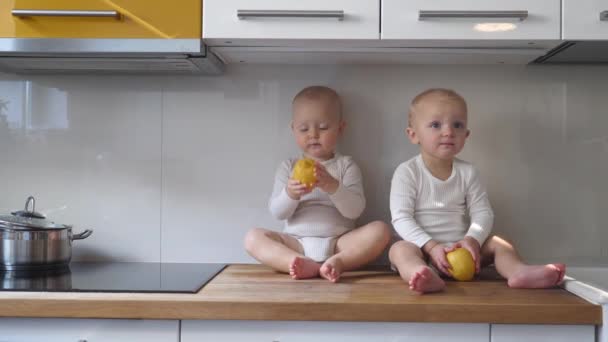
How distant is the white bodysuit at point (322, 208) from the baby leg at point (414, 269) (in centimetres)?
16

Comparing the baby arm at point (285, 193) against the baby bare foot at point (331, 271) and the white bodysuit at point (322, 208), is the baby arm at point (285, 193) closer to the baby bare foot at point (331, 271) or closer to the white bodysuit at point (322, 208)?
the white bodysuit at point (322, 208)

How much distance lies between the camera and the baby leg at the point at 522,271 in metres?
1.18

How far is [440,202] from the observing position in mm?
1424

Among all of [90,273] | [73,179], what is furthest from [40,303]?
[73,179]

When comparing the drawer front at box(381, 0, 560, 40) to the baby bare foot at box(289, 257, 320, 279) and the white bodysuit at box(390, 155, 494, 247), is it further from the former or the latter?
the baby bare foot at box(289, 257, 320, 279)

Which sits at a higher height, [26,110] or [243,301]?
[26,110]

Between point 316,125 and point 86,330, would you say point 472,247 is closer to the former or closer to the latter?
point 316,125

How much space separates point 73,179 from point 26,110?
0.74ft

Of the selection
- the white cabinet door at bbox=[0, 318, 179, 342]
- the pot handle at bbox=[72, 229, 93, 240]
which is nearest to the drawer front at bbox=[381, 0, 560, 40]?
the white cabinet door at bbox=[0, 318, 179, 342]

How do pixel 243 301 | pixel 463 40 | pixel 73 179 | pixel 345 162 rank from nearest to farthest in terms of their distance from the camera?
1. pixel 243 301
2. pixel 463 40
3. pixel 345 162
4. pixel 73 179

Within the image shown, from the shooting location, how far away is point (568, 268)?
4.97 ft

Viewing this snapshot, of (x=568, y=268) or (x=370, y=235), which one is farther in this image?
(x=568, y=268)

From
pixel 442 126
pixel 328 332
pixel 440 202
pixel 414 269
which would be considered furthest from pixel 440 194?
pixel 328 332

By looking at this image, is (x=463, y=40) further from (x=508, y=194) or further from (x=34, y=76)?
(x=34, y=76)
